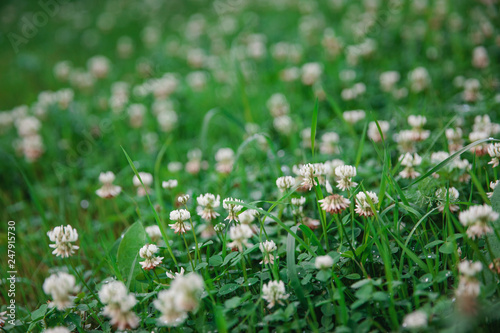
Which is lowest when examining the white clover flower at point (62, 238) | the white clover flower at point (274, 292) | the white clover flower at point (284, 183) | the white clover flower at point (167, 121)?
the white clover flower at point (274, 292)

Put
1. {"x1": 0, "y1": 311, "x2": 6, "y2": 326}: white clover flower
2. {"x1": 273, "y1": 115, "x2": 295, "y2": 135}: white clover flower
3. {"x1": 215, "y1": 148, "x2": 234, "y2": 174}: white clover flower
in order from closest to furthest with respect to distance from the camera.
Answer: {"x1": 0, "y1": 311, "x2": 6, "y2": 326}: white clover flower, {"x1": 215, "y1": 148, "x2": 234, "y2": 174}: white clover flower, {"x1": 273, "y1": 115, "x2": 295, "y2": 135}: white clover flower

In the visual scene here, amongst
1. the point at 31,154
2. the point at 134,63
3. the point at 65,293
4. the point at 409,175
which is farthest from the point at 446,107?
the point at 134,63

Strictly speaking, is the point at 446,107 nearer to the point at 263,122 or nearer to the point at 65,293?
the point at 263,122

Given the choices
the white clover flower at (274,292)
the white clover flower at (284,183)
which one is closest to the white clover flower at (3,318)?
the white clover flower at (274,292)

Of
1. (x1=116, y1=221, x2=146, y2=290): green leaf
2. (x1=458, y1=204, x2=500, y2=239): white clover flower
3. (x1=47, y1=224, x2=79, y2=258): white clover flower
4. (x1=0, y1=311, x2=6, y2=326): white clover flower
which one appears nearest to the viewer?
(x1=458, y1=204, x2=500, y2=239): white clover flower

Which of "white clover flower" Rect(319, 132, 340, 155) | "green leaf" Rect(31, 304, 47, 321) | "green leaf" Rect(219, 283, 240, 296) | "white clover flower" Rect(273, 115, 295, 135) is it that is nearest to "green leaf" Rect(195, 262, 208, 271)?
"green leaf" Rect(219, 283, 240, 296)

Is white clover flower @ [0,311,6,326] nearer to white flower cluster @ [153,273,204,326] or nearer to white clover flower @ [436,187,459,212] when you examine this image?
white flower cluster @ [153,273,204,326]

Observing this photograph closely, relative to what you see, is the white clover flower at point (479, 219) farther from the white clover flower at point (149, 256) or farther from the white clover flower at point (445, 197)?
the white clover flower at point (149, 256)

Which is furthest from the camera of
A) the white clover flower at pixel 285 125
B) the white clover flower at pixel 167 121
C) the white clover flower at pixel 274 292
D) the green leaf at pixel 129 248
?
the white clover flower at pixel 167 121

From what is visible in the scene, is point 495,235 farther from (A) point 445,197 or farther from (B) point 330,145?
(B) point 330,145
